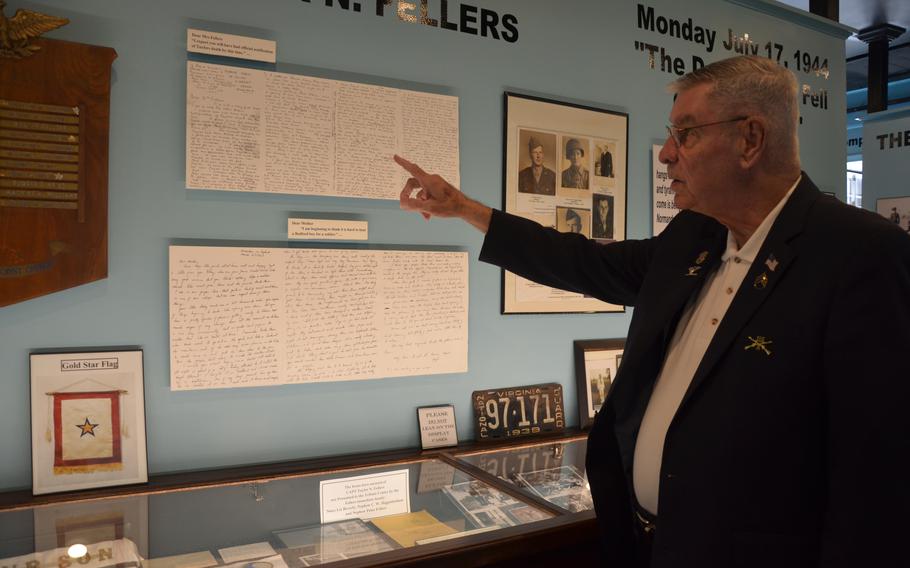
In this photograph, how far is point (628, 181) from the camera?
2.99 meters

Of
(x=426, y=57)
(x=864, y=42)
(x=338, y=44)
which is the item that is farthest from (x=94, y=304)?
(x=864, y=42)

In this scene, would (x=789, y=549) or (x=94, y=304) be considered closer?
(x=789, y=549)

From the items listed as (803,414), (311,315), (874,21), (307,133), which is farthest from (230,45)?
(874,21)

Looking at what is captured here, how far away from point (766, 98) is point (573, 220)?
135cm

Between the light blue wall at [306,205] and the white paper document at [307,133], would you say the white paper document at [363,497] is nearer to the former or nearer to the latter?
the light blue wall at [306,205]

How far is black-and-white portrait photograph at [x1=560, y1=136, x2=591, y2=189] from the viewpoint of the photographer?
278 cm

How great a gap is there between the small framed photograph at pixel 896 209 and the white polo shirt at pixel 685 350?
368 cm

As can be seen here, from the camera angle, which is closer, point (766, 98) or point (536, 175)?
point (766, 98)

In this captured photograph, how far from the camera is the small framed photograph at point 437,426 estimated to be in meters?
2.44

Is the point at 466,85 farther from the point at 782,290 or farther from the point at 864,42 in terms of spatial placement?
the point at 864,42

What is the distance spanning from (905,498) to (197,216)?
187cm

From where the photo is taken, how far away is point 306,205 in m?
2.24

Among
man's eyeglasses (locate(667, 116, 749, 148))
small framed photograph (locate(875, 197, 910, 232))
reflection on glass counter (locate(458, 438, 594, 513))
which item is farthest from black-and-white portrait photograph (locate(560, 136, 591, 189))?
small framed photograph (locate(875, 197, 910, 232))

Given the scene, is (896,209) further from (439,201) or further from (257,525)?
(257,525)
